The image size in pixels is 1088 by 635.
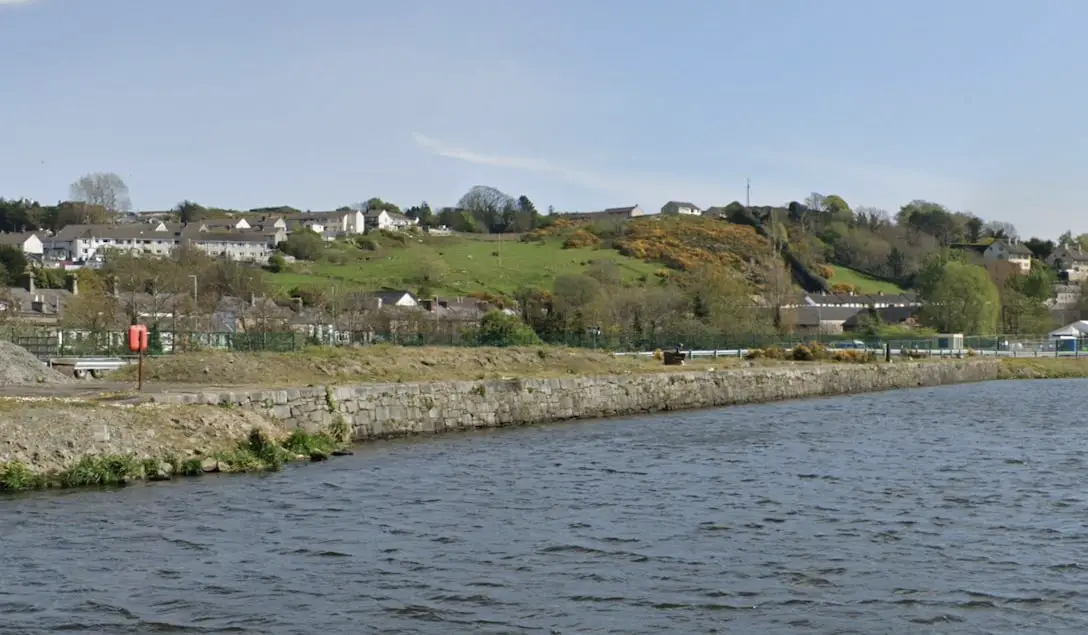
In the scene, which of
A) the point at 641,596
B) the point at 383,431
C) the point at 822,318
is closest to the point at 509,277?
the point at 822,318

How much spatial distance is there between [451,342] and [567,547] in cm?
4344

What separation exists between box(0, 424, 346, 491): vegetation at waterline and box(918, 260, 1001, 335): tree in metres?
87.0

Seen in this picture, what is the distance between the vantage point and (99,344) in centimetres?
4688

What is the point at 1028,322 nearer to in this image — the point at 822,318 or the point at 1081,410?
the point at 822,318

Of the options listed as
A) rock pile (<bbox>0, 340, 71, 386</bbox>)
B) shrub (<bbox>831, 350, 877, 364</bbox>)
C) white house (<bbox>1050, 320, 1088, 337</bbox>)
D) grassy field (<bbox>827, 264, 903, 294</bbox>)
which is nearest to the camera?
rock pile (<bbox>0, 340, 71, 386</bbox>)

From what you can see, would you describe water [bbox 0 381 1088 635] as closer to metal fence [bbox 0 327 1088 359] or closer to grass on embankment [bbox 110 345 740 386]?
grass on embankment [bbox 110 345 740 386]

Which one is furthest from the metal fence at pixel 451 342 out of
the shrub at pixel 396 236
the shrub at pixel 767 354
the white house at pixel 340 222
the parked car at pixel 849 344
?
the white house at pixel 340 222

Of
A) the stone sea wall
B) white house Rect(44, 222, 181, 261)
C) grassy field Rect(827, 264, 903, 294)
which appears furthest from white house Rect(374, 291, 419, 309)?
grassy field Rect(827, 264, 903, 294)

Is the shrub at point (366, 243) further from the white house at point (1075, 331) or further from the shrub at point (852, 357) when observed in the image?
the shrub at point (852, 357)

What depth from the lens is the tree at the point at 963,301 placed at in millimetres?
103500

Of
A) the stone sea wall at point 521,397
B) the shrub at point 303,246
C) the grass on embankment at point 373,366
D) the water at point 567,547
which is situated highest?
the shrub at point 303,246

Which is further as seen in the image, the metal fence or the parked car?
the parked car

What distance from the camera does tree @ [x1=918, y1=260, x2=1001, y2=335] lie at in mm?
→ 103500

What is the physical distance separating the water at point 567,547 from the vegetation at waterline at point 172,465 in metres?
0.73
